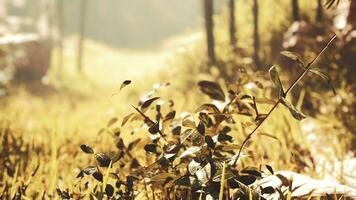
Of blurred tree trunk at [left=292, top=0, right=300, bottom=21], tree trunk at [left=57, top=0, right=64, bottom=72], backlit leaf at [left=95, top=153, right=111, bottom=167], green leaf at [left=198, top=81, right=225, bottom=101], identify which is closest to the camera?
backlit leaf at [left=95, top=153, right=111, bottom=167]

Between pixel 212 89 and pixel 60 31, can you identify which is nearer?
pixel 212 89

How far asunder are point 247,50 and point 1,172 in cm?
428

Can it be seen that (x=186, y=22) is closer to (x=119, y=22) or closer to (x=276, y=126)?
(x=119, y=22)

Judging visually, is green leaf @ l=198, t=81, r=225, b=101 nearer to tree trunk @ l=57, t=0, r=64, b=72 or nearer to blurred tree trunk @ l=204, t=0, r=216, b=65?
blurred tree trunk @ l=204, t=0, r=216, b=65

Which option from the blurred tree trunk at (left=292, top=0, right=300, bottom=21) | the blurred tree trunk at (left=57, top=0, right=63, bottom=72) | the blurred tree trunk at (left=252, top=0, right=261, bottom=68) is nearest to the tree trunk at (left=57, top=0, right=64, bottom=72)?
the blurred tree trunk at (left=57, top=0, right=63, bottom=72)

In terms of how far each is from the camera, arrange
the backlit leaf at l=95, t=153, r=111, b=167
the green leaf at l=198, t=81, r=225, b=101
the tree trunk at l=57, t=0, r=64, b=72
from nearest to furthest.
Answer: the backlit leaf at l=95, t=153, r=111, b=167
the green leaf at l=198, t=81, r=225, b=101
the tree trunk at l=57, t=0, r=64, b=72

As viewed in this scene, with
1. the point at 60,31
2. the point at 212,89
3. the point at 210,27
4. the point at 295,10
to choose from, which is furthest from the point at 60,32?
the point at 212,89

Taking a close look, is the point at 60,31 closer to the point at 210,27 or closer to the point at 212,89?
the point at 210,27

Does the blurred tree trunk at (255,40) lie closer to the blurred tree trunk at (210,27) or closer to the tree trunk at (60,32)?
the blurred tree trunk at (210,27)

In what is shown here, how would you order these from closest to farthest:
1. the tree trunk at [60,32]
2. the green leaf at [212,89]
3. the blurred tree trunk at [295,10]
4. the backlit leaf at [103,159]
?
the backlit leaf at [103,159]
the green leaf at [212,89]
the blurred tree trunk at [295,10]
the tree trunk at [60,32]

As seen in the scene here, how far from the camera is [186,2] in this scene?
40906mm

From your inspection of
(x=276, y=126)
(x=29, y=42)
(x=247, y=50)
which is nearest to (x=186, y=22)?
(x=29, y=42)

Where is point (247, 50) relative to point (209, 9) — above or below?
below

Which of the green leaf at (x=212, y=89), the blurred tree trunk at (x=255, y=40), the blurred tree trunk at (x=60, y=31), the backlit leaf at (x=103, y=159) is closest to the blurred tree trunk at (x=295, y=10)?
the blurred tree trunk at (x=255, y=40)
